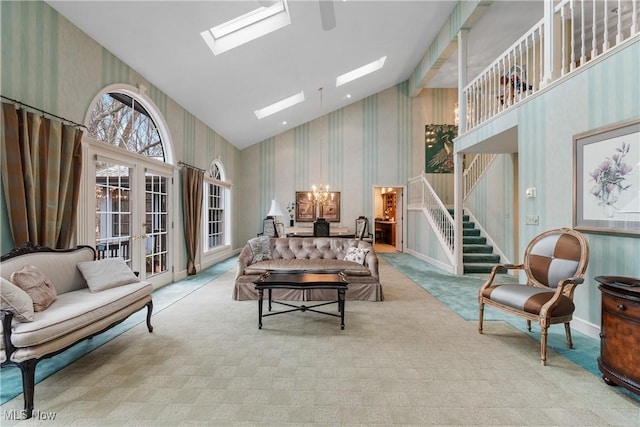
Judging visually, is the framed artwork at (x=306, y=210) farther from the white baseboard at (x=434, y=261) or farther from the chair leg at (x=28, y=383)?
the chair leg at (x=28, y=383)

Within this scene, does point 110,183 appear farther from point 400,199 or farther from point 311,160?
point 400,199

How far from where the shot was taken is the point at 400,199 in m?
9.22

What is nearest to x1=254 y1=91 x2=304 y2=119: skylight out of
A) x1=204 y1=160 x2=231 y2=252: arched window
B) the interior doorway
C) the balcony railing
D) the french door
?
x1=204 y1=160 x2=231 y2=252: arched window

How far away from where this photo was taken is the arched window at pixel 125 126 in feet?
11.8

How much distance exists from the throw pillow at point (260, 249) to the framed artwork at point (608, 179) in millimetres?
3870

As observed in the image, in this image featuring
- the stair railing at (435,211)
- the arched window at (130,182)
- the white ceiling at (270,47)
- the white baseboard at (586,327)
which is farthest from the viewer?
the stair railing at (435,211)

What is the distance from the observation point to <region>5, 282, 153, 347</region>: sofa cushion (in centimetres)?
180

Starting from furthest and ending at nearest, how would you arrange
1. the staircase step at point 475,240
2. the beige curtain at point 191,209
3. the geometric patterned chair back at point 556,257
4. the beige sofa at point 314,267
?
1. the staircase step at point 475,240
2. the beige curtain at point 191,209
3. the beige sofa at point 314,267
4. the geometric patterned chair back at point 556,257

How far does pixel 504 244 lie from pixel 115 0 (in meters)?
7.13

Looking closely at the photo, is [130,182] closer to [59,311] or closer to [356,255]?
[59,311]

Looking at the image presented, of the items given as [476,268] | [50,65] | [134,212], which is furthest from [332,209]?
[50,65]

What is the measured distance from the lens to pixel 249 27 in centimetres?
430

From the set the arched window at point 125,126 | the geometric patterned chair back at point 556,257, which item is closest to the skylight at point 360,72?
the arched window at point 125,126

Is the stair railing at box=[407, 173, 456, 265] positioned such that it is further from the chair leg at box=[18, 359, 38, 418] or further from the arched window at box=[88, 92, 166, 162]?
the chair leg at box=[18, 359, 38, 418]
